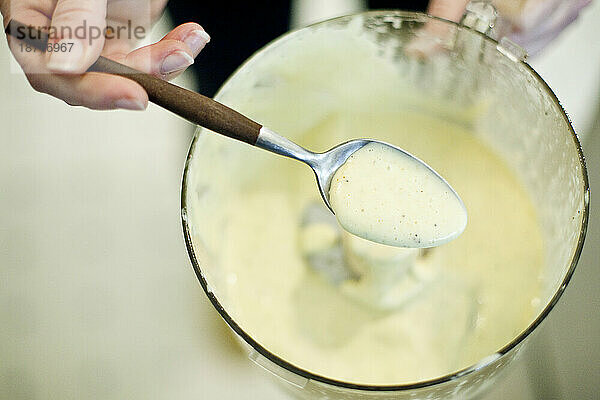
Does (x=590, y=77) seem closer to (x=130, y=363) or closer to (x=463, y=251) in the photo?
(x=463, y=251)

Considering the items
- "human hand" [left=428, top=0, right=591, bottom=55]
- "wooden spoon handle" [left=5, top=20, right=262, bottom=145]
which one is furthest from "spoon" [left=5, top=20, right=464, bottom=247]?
"human hand" [left=428, top=0, right=591, bottom=55]

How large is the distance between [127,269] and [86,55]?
0.29 meters

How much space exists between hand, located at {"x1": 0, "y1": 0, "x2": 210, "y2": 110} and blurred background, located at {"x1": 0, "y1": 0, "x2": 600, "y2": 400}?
0.17 metres

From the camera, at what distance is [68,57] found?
58cm

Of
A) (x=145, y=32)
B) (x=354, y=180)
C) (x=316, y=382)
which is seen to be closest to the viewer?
(x=316, y=382)

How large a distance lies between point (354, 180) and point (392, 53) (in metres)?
0.21

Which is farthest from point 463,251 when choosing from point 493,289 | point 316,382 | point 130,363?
point 130,363

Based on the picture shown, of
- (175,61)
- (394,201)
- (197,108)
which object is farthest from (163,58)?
(394,201)

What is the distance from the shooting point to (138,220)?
80cm

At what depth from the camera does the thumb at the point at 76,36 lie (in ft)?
1.93

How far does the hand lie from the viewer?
0.58 m

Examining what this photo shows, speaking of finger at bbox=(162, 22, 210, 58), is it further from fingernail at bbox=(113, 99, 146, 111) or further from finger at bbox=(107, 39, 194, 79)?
fingernail at bbox=(113, 99, 146, 111)

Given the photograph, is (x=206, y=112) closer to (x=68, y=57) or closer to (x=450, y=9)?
(x=68, y=57)

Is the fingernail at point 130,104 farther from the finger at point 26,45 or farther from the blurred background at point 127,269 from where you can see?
the blurred background at point 127,269
